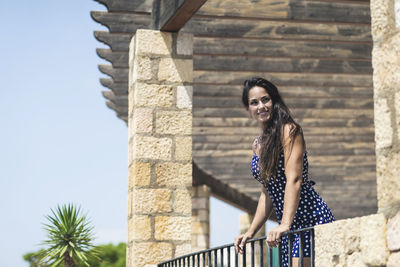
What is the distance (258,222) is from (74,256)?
203 inches

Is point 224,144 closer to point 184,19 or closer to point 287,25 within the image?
point 287,25

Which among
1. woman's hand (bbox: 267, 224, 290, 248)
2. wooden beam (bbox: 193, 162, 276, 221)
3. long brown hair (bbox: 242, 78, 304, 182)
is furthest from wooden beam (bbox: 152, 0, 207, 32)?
wooden beam (bbox: 193, 162, 276, 221)

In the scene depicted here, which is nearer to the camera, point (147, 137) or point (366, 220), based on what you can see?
point (366, 220)

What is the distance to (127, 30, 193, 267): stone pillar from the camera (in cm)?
661

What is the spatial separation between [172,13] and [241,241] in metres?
3.31

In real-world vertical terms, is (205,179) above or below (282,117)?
above

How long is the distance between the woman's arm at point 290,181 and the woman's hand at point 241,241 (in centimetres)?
30

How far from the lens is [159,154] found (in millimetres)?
6695

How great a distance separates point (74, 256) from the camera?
8.63 m

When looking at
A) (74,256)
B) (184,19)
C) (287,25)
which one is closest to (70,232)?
(74,256)

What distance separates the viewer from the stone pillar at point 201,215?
16.8 metres

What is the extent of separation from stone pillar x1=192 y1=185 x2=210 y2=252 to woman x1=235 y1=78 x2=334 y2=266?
42.2 ft

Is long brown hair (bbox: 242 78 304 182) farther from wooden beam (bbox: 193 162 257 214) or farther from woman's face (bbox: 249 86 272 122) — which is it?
wooden beam (bbox: 193 162 257 214)

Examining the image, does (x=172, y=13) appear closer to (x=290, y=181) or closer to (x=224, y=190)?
(x=290, y=181)
